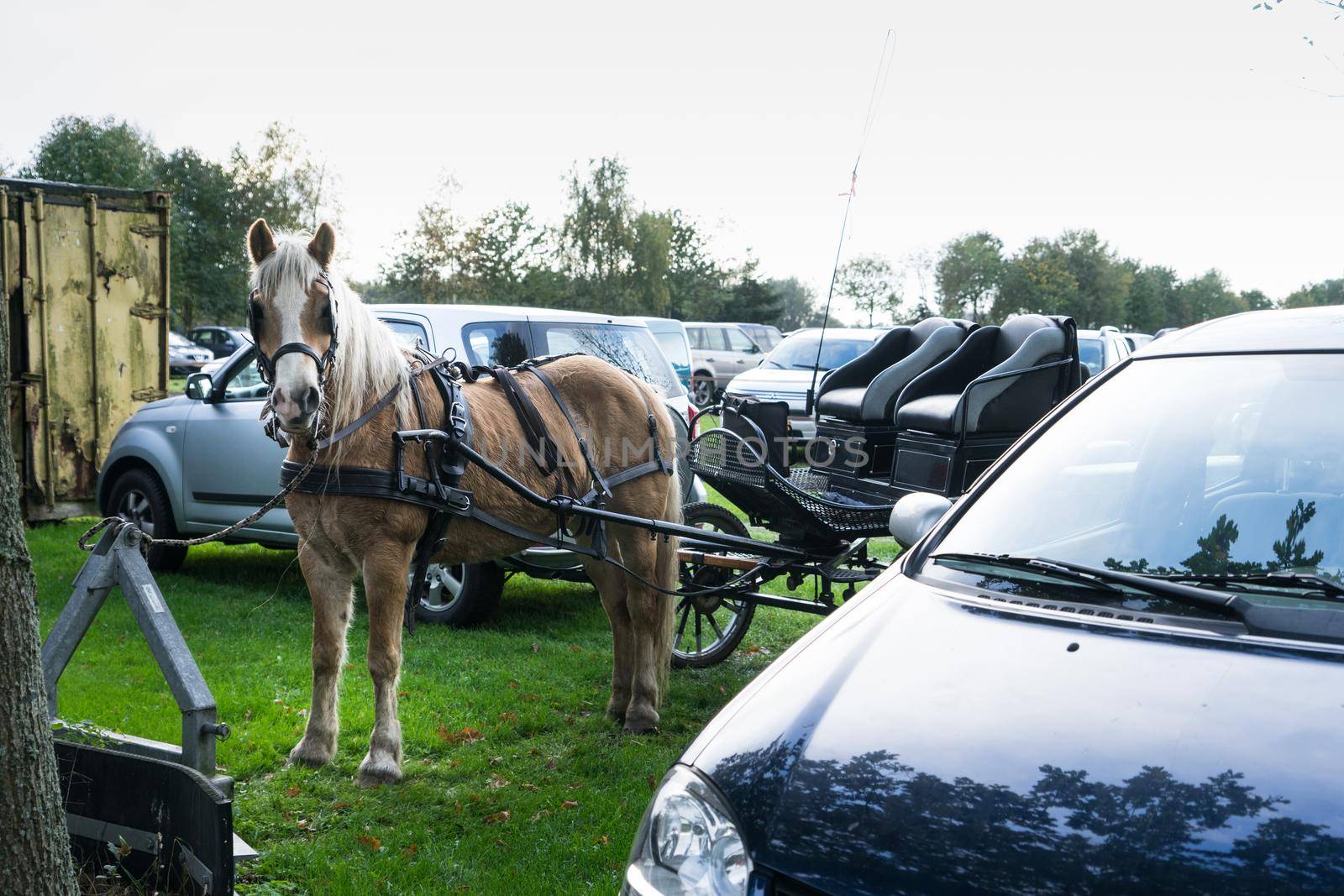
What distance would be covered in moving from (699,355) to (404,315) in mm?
20274

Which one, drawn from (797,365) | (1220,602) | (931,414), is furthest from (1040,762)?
(797,365)

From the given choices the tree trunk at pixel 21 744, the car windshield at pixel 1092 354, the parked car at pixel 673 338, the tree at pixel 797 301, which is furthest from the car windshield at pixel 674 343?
the tree at pixel 797 301

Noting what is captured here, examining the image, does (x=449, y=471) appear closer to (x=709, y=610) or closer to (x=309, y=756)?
(x=309, y=756)

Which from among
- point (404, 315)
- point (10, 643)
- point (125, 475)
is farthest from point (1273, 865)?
point (125, 475)

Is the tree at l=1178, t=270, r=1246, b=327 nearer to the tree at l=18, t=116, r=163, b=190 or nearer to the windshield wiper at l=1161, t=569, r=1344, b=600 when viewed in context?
the tree at l=18, t=116, r=163, b=190

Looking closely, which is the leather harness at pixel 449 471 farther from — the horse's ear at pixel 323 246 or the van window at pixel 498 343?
the van window at pixel 498 343

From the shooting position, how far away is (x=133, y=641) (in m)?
6.41

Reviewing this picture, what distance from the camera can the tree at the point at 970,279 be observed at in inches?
2562

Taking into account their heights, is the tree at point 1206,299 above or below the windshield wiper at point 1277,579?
above

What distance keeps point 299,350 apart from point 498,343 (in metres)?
2.95

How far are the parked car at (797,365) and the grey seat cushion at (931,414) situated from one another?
399 inches

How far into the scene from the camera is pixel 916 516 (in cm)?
300

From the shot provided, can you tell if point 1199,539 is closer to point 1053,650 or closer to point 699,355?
point 1053,650

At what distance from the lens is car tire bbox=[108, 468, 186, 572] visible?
7824 mm
